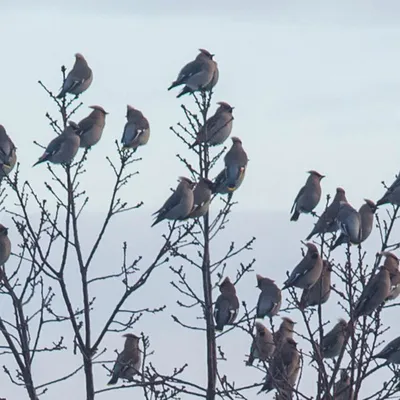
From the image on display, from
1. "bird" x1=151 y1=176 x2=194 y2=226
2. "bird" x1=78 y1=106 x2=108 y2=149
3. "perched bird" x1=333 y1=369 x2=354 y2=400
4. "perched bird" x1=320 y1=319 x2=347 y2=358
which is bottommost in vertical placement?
"perched bird" x1=333 y1=369 x2=354 y2=400

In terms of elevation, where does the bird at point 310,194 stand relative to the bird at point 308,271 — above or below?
above

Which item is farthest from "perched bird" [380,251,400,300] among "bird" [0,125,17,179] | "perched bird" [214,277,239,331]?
"bird" [0,125,17,179]

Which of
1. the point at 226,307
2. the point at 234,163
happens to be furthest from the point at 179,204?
the point at 234,163

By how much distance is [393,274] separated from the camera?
12453mm

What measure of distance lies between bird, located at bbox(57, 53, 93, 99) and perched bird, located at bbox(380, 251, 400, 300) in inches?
159

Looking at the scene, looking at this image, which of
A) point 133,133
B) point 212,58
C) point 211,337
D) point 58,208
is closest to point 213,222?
point 211,337

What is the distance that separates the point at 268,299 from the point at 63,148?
238 cm

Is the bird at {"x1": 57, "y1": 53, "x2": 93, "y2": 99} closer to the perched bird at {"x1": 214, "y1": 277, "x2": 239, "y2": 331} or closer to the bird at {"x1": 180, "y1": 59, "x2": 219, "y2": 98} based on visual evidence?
the bird at {"x1": 180, "y1": 59, "x2": 219, "y2": 98}

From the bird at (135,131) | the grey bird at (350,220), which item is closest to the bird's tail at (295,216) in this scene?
the bird at (135,131)

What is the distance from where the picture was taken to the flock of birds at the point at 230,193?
12.1 m

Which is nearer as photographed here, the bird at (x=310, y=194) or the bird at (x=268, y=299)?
the bird at (x=268, y=299)

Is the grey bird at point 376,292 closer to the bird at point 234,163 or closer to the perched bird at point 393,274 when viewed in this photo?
the perched bird at point 393,274

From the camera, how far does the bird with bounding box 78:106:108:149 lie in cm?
1395

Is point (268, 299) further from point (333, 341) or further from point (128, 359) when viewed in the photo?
point (128, 359)
